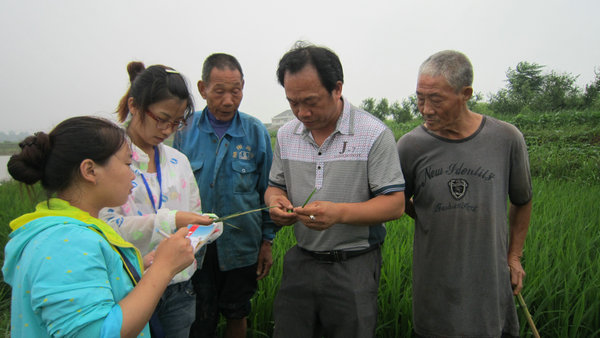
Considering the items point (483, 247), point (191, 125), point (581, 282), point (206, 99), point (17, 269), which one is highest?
point (206, 99)

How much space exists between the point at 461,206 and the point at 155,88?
4.98ft

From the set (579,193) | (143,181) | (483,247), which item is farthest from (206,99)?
(579,193)

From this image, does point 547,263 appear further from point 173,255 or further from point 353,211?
point 173,255

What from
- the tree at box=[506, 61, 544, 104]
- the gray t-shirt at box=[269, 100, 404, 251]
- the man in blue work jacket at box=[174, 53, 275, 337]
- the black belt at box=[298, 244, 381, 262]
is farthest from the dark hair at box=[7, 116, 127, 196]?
the tree at box=[506, 61, 544, 104]

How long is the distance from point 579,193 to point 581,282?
3.12 m

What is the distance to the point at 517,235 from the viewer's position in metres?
1.87

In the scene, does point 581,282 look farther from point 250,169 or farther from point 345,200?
point 250,169

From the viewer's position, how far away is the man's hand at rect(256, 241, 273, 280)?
238cm

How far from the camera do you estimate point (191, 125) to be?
2.31 metres

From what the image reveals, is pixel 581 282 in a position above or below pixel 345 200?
below

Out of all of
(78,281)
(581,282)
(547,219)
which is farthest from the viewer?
(547,219)

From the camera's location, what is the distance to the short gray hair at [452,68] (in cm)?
167

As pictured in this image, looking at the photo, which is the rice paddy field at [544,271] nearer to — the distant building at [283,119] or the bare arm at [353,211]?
the bare arm at [353,211]

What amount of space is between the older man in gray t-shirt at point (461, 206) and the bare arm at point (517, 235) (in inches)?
2.4
